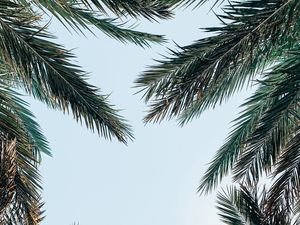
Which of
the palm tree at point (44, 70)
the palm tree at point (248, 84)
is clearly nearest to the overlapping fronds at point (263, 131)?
the palm tree at point (248, 84)

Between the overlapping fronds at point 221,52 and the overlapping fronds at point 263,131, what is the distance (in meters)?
0.41

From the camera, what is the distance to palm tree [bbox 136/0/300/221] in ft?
15.1

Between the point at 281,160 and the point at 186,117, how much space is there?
1868 mm

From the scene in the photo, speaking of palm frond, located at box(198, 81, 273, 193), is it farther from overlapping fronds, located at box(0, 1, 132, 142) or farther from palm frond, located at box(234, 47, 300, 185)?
overlapping fronds, located at box(0, 1, 132, 142)

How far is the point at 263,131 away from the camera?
6.38m

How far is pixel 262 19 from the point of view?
457 cm

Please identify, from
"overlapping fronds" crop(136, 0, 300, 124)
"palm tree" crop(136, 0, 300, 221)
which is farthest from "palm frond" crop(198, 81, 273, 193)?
"overlapping fronds" crop(136, 0, 300, 124)

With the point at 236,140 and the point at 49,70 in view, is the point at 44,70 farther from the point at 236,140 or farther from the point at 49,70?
the point at 236,140

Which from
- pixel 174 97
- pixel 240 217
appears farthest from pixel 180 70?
pixel 240 217

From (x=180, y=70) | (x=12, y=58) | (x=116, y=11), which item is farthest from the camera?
(x=180, y=70)

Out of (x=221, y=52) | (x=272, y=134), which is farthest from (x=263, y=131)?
(x=221, y=52)

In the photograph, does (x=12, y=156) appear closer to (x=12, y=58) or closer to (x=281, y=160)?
(x=12, y=58)

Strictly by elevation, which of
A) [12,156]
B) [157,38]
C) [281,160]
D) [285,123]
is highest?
[157,38]

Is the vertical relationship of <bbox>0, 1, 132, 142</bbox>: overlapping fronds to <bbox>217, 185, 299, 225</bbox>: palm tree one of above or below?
above
